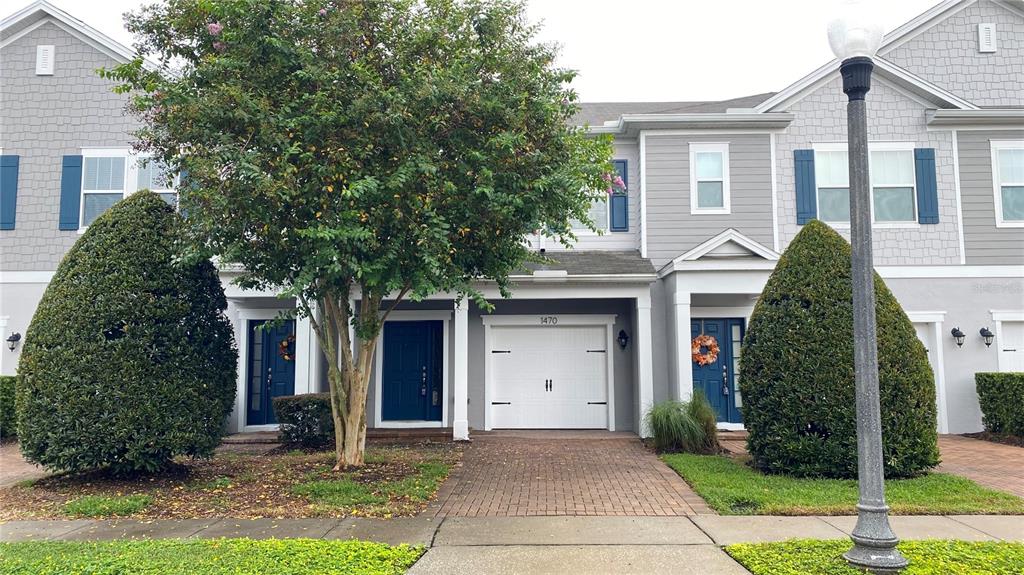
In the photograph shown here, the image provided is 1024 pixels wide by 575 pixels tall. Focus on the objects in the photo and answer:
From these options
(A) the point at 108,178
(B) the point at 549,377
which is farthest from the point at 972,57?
(A) the point at 108,178

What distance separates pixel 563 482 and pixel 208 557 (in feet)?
14.7

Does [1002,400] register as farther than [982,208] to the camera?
No

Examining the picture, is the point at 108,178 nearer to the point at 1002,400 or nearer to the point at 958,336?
the point at 958,336

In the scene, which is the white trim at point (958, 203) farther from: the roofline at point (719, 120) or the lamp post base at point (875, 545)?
the lamp post base at point (875, 545)

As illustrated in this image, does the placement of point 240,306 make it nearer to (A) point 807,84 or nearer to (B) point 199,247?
(B) point 199,247

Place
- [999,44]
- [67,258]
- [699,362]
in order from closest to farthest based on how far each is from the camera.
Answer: [67,258]
[699,362]
[999,44]

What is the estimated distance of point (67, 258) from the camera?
8.23 meters

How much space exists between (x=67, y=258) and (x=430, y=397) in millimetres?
6953

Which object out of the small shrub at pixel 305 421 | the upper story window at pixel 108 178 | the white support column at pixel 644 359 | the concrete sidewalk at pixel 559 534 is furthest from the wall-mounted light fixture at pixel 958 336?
the upper story window at pixel 108 178

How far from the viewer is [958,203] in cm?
1285

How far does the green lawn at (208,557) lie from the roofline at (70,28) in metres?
10.8

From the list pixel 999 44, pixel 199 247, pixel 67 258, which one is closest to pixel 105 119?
pixel 67 258

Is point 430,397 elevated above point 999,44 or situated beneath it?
situated beneath

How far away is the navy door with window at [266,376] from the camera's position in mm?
13266
